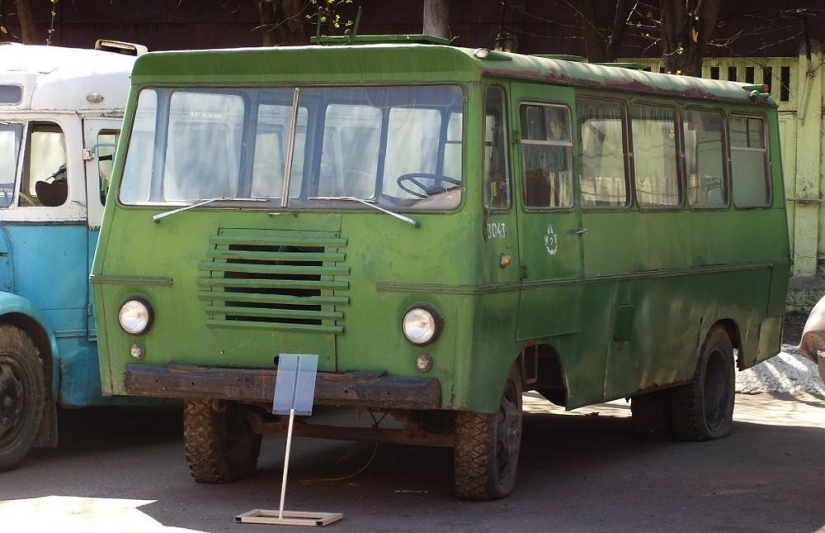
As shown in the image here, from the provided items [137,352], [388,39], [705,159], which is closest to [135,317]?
[137,352]

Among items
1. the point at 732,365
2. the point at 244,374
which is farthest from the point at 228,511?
the point at 732,365

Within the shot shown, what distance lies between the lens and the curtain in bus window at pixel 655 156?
11242 millimetres

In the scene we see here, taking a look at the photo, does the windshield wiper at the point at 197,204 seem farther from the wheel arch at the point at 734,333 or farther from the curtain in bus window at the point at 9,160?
the wheel arch at the point at 734,333

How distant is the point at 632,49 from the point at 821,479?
911 cm

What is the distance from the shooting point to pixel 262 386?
9000 mm

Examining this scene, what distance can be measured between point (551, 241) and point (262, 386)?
76.6 inches

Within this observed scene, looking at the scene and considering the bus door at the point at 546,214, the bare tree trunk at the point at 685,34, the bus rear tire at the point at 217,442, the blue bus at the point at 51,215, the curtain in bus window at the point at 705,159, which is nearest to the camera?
the bus door at the point at 546,214

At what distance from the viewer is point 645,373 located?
437 inches

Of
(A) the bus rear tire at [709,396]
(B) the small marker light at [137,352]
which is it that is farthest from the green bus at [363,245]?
(A) the bus rear tire at [709,396]

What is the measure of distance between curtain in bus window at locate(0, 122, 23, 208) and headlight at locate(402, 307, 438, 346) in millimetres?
3299

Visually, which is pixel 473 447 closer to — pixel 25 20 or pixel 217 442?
pixel 217 442

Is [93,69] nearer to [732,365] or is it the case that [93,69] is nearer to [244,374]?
[244,374]

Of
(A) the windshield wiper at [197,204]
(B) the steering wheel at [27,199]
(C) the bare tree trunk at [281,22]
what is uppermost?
(C) the bare tree trunk at [281,22]

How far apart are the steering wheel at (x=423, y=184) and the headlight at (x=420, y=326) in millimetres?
637
